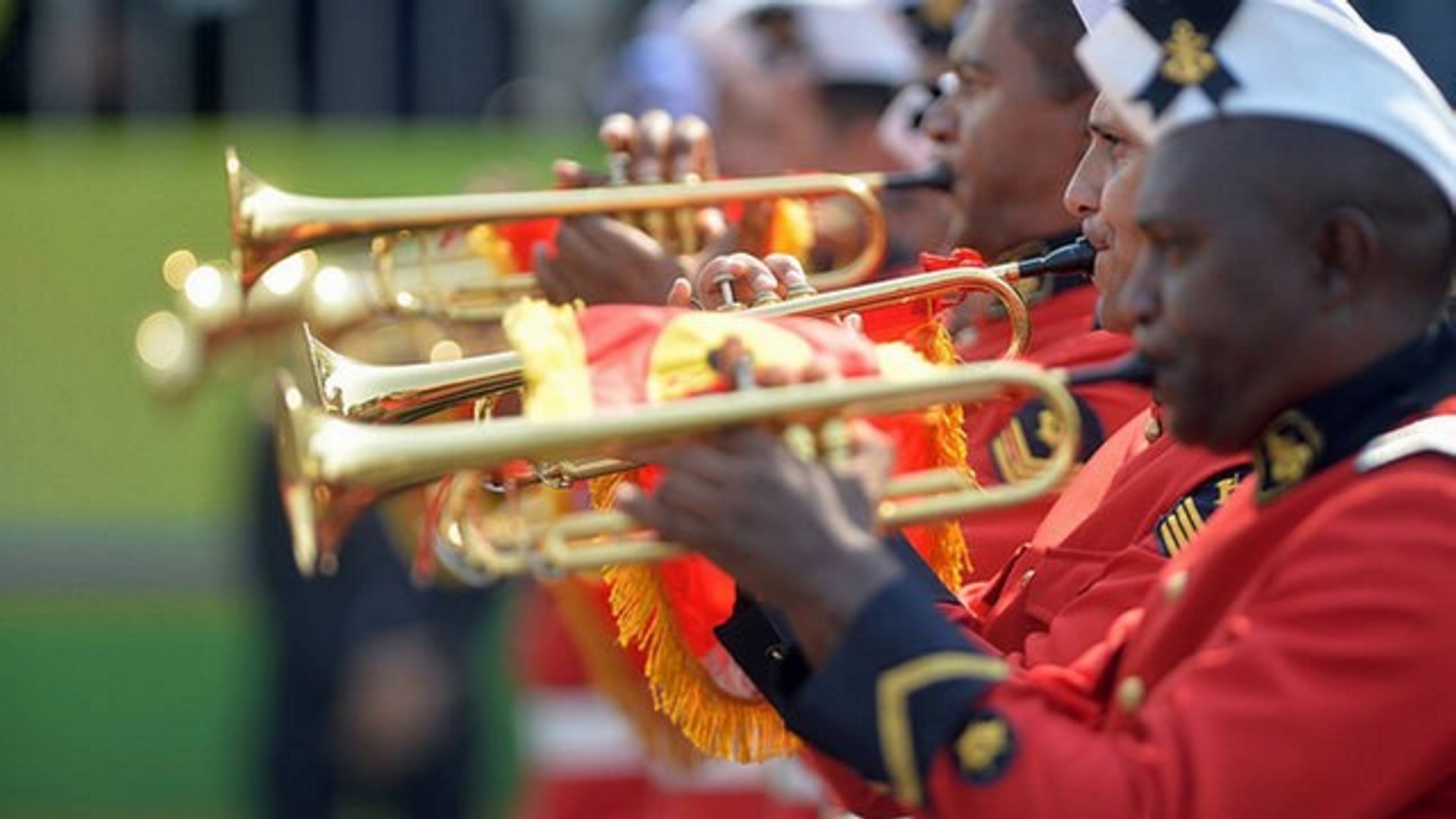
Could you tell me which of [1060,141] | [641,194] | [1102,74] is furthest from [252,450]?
[1102,74]

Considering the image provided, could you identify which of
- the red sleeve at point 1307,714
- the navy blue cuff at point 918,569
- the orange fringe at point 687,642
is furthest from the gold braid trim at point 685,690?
the red sleeve at point 1307,714

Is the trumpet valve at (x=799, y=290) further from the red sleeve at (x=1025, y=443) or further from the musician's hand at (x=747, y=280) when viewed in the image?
the red sleeve at (x=1025, y=443)

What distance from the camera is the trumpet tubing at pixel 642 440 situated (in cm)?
304

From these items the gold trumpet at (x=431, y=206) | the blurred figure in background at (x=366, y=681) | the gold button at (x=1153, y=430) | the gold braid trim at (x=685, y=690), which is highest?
the gold trumpet at (x=431, y=206)

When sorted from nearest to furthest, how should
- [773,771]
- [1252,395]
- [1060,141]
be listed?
[1252,395] < [1060,141] < [773,771]

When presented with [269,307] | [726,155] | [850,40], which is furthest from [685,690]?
[269,307]

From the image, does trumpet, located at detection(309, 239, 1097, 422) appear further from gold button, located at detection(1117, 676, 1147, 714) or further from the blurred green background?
the blurred green background

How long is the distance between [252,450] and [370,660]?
75cm

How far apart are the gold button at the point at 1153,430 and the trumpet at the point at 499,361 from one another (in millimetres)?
279

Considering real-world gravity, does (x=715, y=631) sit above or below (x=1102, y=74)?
below

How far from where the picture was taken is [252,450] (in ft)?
34.1

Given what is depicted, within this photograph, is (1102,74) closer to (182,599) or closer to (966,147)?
(966,147)

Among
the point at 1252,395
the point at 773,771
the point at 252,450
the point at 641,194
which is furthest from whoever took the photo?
the point at 252,450

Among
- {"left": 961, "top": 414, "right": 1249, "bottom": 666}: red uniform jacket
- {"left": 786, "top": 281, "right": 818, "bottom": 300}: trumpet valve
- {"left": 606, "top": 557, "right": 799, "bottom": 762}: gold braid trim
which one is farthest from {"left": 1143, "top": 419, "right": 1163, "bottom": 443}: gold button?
{"left": 606, "top": 557, "right": 799, "bottom": 762}: gold braid trim
